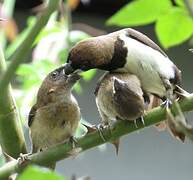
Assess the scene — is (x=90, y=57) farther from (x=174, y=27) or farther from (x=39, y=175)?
(x=39, y=175)

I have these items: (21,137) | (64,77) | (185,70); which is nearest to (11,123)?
(21,137)

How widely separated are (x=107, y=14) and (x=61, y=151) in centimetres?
191

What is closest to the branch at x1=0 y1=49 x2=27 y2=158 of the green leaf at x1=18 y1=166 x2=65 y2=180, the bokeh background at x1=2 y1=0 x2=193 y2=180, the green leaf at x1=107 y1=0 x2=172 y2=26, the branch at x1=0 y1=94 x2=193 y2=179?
the branch at x1=0 y1=94 x2=193 y2=179

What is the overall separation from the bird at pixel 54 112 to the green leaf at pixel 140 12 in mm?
290

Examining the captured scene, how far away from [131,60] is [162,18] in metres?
0.36

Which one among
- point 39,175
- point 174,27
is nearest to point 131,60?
point 174,27

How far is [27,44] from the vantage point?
0.41 metres

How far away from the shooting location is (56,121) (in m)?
0.82

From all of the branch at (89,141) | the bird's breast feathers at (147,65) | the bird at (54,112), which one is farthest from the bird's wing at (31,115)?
the branch at (89,141)

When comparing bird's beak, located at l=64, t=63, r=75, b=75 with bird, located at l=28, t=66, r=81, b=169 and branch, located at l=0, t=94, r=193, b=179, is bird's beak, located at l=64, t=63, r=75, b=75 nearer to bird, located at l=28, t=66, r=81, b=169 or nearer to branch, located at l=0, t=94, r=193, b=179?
bird, located at l=28, t=66, r=81, b=169

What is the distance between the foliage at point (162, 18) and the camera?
45cm

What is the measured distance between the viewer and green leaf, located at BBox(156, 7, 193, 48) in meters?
0.47

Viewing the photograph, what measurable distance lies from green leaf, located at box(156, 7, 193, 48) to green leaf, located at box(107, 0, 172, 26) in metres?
0.01

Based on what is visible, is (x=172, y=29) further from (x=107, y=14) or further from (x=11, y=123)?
(x=107, y=14)
